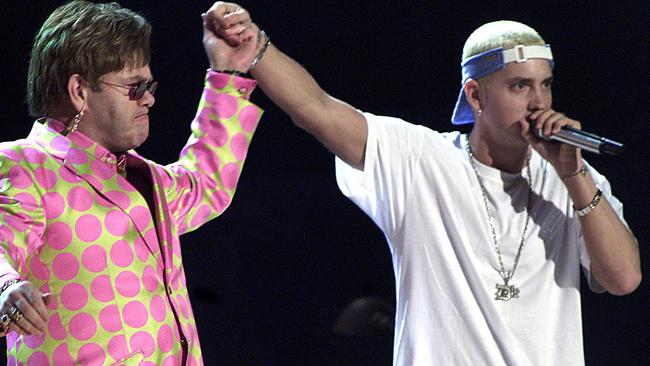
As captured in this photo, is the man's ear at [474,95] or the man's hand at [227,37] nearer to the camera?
the man's hand at [227,37]

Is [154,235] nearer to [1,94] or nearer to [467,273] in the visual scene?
[467,273]

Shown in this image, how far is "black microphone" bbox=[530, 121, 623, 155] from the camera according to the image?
6.63ft

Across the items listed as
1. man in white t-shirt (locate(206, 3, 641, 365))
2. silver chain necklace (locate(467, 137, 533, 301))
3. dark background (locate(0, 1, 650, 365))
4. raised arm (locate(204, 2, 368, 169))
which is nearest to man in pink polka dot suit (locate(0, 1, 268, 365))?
raised arm (locate(204, 2, 368, 169))

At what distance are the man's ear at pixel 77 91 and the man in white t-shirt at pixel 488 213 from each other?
427 mm

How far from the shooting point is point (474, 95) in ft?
7.92

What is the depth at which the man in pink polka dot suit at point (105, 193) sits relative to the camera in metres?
1.74

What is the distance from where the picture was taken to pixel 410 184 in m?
2.27

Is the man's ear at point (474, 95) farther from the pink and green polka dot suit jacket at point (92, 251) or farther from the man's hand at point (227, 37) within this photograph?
the pink and green polka dot suit jacket at point (92, 251)

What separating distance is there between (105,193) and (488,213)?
0.89 metres

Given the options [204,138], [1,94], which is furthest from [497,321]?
[1,94]

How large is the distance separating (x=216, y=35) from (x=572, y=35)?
1565 mm

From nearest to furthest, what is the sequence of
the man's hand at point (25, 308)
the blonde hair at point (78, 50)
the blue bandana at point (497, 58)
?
the man's hand at point (25, 308) → the blonde hair at point (78, 50) → the blue bandana at point (497, 58)

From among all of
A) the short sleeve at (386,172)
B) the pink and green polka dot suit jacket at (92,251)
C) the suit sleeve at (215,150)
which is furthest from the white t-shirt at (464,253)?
the pink and green polka dot suit jacket at (92,251)

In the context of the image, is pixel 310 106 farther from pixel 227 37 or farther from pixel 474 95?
pixel 474 95
